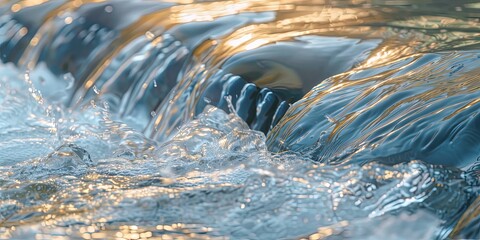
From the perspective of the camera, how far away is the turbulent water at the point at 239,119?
262cm

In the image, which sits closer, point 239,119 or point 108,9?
point 239,119

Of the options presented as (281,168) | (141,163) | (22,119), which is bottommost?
(22,119)

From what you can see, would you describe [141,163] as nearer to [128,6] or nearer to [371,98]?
[371,98]

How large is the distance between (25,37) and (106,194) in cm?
287

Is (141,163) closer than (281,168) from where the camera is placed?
No

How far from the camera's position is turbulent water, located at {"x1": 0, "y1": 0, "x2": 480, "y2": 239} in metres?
2.62

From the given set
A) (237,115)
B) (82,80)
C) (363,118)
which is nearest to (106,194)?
(363,118)

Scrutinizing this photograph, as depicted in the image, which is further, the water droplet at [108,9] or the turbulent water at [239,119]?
the water droplet at [108,9]

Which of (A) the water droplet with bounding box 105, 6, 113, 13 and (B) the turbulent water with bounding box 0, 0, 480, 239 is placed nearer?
(B) the turbulent water with bounding box 0, 0, 480, 239

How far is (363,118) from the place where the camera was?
3344mm

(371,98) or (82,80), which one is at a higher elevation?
(371,98)

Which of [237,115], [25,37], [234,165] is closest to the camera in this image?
[234,165]

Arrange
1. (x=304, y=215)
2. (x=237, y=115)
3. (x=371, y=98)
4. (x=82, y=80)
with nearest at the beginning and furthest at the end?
(x=304, y=215)
(x=371, y=98)
(x=237, y=115)
(x=82, y=80)

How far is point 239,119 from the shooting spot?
157 inches
